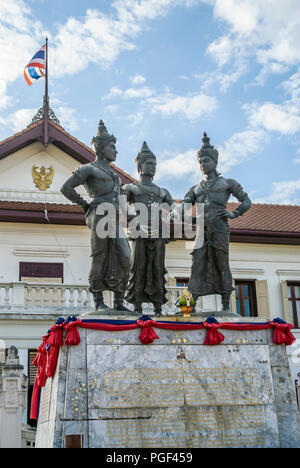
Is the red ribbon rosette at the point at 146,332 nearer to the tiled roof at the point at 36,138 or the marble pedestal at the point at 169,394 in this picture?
the marble pedestal at the point at 169,394

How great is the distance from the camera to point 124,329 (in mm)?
7570

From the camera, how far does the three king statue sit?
27.0 ft

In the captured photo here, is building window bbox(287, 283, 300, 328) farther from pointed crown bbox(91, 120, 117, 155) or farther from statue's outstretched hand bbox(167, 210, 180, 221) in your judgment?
pointed crown bbox(91, 120, 117, 155)

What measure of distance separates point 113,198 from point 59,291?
342 inches

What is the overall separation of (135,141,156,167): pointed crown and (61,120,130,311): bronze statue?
58cm

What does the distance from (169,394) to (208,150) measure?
3.62 meters

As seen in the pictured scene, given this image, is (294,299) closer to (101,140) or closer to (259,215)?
(259,215)

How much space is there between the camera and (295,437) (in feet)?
24.7

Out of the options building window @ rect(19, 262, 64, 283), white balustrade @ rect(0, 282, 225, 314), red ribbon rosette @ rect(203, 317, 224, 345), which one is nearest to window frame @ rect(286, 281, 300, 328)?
white balustrade @ rect(0, 282, 225, 314)

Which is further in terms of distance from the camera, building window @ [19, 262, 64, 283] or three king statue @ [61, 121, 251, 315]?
building window @ [19, 262, 64, 283]

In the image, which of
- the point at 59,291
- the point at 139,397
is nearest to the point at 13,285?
the point at 59,291

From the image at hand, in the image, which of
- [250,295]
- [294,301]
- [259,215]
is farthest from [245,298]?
[259,215]

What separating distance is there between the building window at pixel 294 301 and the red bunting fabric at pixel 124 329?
13752mm
